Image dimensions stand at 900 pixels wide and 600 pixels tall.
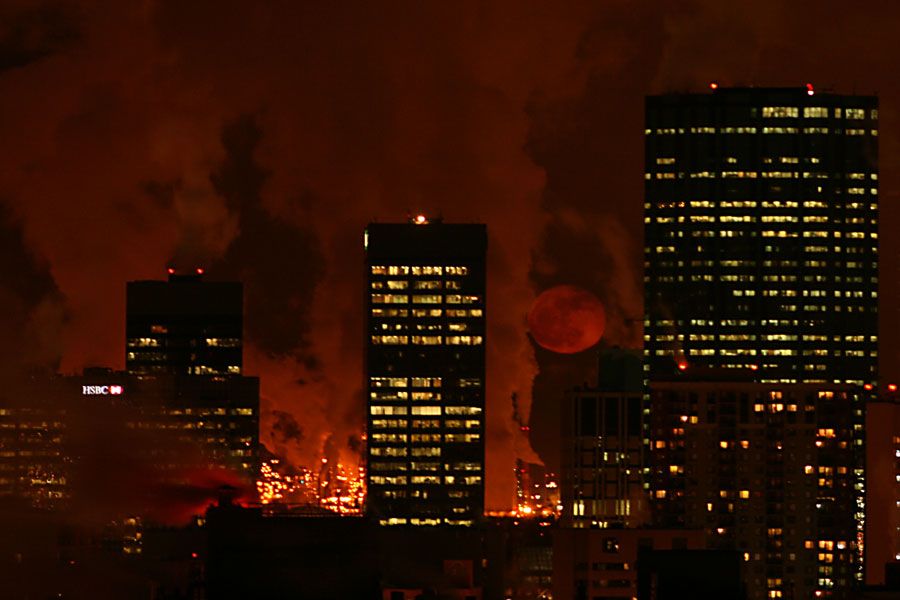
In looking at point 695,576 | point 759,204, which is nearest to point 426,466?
point 759,204

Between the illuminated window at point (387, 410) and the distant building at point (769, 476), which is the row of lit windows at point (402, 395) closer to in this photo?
the illuminated window at point (387, 410)

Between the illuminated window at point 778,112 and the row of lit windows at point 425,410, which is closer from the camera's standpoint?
the row of lit windows at point 425,410

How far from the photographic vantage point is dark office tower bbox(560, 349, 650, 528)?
98575 millimetres

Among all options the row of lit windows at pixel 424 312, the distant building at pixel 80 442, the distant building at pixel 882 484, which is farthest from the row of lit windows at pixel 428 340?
the distant building at pixel 80 442

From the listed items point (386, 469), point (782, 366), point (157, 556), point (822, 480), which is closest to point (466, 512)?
point (386, 469)

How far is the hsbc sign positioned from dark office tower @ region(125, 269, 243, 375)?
45201mm

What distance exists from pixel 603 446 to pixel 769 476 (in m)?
13.4

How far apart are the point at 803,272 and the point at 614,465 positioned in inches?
1273

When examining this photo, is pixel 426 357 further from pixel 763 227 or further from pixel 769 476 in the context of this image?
pixel 769 476

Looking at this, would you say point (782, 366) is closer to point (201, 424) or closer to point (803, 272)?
point (803, 272)

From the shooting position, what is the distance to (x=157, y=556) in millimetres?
62000

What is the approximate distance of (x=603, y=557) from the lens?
63750 millimetres

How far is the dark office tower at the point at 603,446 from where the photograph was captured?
3881 inches

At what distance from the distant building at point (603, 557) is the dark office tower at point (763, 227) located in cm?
6017
